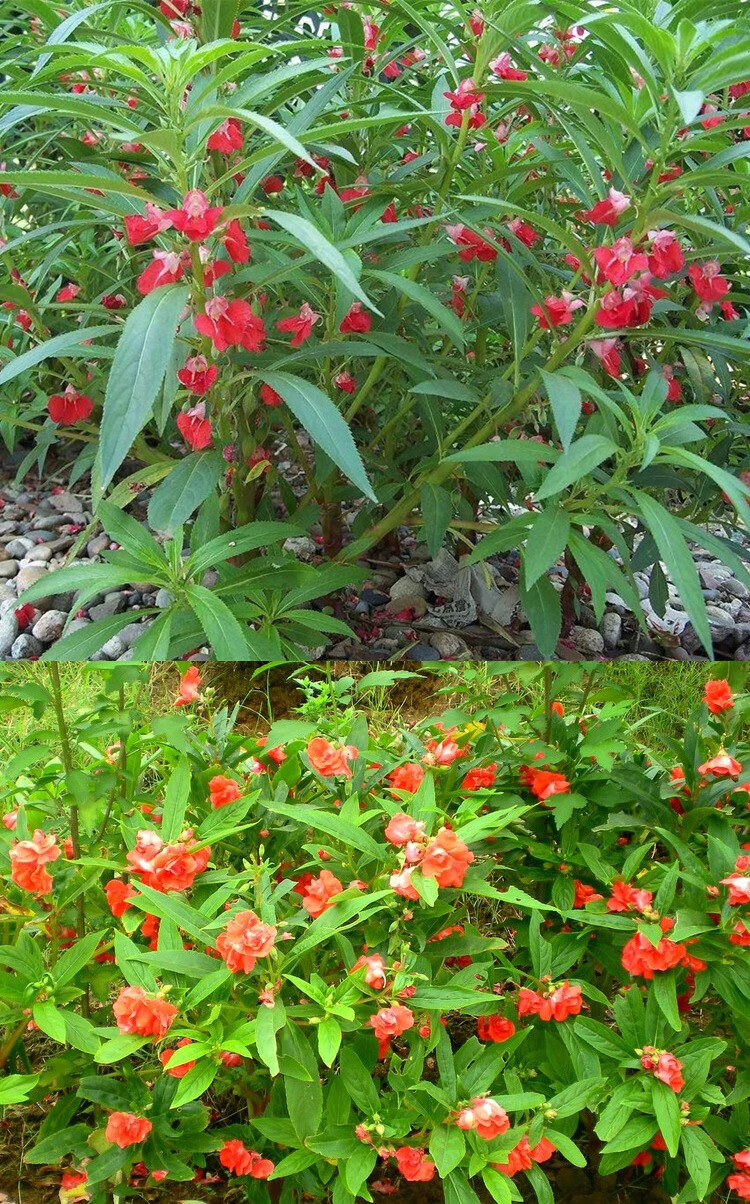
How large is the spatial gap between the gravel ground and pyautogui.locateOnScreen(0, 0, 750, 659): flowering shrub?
14 cm

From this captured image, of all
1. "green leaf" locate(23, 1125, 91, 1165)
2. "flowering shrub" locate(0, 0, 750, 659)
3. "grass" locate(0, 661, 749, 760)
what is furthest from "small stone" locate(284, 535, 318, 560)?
"green leaf" locate(23, 1125, 91, 1165)

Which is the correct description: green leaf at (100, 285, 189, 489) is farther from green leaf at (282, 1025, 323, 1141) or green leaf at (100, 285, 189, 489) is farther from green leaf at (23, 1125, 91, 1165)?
green leaf at (23, 1125, 91, 1165)

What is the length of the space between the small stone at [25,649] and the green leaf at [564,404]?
1.12 m

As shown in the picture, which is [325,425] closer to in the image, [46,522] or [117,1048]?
[117,1048]

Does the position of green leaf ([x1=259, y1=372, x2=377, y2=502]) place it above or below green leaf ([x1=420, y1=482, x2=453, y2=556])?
above

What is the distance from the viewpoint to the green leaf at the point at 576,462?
3.39 ft

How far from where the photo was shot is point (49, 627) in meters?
1.90

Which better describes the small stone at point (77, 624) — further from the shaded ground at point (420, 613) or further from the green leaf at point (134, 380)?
the green leaf at point (134, 380)

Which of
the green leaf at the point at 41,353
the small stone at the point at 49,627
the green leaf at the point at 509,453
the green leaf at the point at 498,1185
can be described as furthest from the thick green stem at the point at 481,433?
the green leaf at the point at 498,1185

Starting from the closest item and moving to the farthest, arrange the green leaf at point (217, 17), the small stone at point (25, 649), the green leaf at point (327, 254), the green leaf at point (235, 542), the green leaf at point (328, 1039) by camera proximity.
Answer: the green leaf at point (327, 254) < the green leaf at point (328, 1039) < the green leaf at point (217, 17) < the green leaf at point (235, 542) < the small stone at point (25, 649)

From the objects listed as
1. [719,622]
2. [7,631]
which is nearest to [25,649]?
[7,631]

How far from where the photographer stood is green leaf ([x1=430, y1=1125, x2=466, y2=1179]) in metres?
1.00

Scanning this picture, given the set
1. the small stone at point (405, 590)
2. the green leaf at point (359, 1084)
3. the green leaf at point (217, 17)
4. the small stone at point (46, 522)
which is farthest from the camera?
the small stone at point (46, 522)

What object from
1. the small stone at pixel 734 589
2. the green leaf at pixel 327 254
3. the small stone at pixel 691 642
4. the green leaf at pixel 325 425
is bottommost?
the small stone at pixel 734 589
